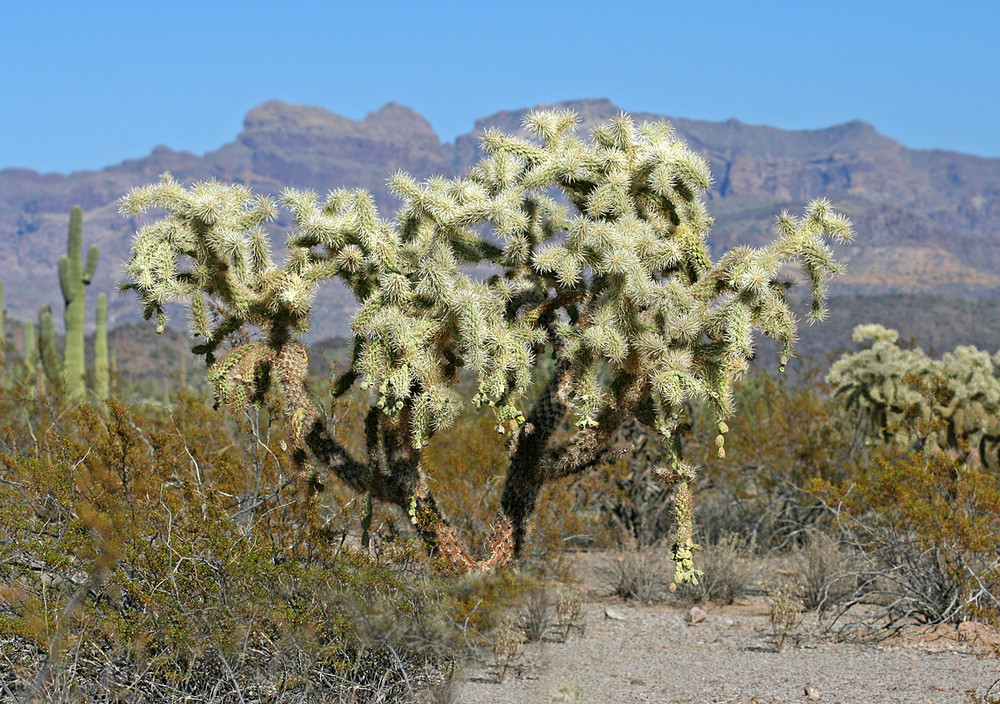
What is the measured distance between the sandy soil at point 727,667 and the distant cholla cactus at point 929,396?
3.71 meters

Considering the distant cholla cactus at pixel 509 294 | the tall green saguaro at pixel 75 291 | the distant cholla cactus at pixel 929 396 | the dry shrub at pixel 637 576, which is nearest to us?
the distant cholla cactus at pixel 509 294

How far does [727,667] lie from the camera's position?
23.4 ft

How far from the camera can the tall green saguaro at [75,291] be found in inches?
802

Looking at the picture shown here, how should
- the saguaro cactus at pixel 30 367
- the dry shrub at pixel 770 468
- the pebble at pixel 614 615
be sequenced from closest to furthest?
the pebble at pixel 614 615 → the saguaro cactus at pixel 30 367 → the dry shrub at pixel 770 468

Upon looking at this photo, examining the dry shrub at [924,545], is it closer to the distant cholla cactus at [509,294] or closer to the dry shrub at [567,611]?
the dry shrub at [567,611]

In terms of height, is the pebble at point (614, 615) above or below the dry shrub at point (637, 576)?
below

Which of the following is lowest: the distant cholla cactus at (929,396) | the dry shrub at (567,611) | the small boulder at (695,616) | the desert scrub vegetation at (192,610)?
the small boulder at (695,616)

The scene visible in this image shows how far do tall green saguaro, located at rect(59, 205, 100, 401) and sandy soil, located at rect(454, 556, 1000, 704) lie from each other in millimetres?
14389

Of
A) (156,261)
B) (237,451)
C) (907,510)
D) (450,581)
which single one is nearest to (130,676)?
(450,581)

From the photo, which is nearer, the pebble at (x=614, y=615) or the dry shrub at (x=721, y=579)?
the pebble at (x=614, y=615)

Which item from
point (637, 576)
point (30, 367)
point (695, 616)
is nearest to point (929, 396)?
point (637, 576)

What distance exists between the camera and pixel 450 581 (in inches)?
244

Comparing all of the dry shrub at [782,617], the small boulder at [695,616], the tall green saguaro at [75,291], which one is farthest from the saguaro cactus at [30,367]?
the dry shrub at [782,617]

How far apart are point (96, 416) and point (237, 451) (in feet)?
7.92
